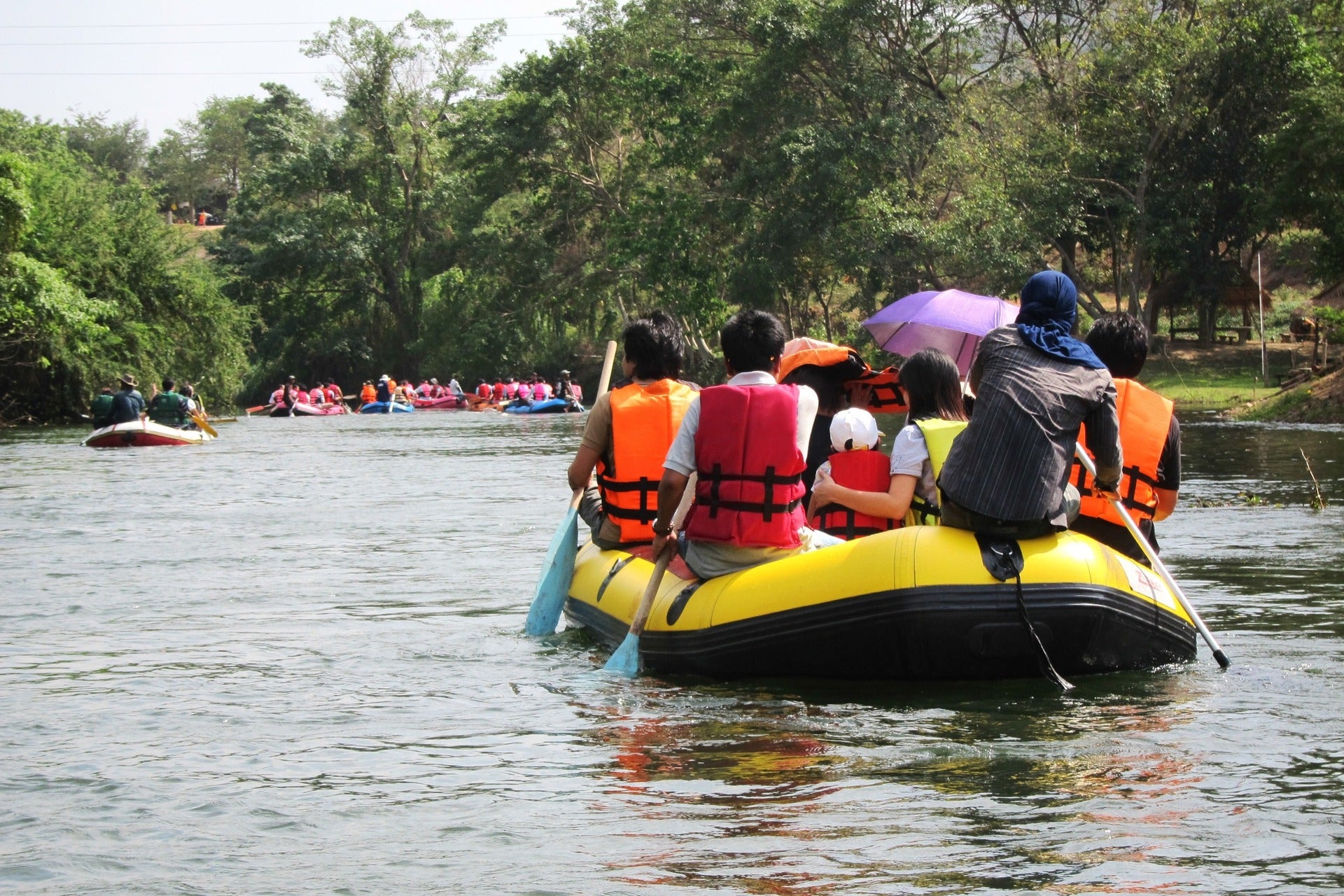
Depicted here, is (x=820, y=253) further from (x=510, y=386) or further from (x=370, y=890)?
(x=370, y=890)

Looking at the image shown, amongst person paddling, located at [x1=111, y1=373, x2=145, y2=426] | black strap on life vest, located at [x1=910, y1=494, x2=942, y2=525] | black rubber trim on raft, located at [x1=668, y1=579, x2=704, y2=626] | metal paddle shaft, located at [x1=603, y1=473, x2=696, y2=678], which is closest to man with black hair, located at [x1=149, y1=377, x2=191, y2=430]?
person paddling, located at [x1=111, y1=373, x2=145, y2=426]

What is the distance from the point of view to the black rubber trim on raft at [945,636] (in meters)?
5.64

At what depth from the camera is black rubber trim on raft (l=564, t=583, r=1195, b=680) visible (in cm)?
564

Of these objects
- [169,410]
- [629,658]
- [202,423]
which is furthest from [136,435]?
[629,658]

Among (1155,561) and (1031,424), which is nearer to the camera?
(1031,424)

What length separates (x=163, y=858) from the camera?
4.18m

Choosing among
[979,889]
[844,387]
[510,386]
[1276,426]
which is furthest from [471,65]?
[979,889]

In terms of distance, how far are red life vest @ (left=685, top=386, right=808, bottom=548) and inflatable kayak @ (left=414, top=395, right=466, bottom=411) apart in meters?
40.9

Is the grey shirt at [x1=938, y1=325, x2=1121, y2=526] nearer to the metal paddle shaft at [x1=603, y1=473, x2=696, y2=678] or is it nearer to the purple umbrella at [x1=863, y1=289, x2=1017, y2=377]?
the metal paddle shaft at [x1=603, y1=473, x2=696, y2=678]

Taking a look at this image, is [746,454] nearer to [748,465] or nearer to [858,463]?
[748,465]

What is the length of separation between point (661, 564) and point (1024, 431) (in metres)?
1.57

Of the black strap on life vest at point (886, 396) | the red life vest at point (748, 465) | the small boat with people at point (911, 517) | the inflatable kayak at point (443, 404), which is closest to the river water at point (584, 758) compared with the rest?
the small boat with people at point (911, 517)

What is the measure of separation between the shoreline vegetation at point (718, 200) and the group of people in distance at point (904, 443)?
1848 cm

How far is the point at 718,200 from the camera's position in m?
40.2
